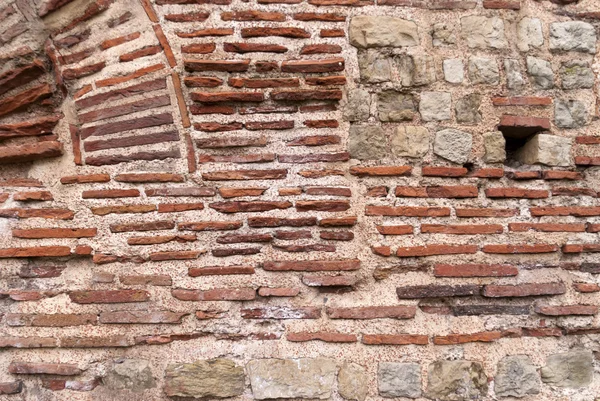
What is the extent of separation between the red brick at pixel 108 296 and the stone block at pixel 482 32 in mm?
1897

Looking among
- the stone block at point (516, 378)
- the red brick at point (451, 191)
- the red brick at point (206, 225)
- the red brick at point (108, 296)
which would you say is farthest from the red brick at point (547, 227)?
the red brick at point (108, 296)

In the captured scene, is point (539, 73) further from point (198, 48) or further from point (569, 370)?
point (198, 48)

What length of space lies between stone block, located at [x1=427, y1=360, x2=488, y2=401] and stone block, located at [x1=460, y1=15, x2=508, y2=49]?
1469 millimetres

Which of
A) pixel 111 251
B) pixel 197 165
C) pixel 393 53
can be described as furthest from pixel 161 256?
pixel 393 53

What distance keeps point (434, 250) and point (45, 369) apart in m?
1.73

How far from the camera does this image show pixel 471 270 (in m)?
2.38

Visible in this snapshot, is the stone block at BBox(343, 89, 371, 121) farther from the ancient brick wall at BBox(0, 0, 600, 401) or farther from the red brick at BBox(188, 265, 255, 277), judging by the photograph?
the red brick at BBox(188, 265, 255, 277)

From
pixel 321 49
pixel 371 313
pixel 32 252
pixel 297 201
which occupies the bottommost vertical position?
pixel 371 313

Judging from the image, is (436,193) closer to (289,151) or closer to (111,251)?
(289,151)

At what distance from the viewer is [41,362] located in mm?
2262

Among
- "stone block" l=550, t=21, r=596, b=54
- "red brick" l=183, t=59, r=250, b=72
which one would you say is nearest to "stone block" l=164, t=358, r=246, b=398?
"red brick" l=183, t=59, r=250, b=72

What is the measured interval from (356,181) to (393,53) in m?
0.64

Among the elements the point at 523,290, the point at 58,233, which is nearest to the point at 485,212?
the point at 523,290

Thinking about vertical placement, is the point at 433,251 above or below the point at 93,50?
below
